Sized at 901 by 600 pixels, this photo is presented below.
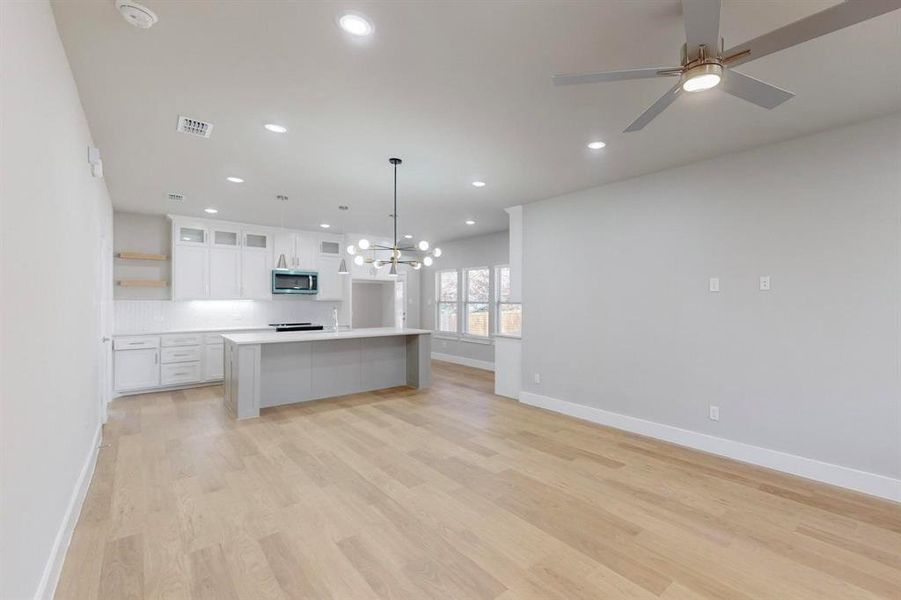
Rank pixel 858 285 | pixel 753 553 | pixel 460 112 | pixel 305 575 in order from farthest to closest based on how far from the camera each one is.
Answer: pixel 858 285 < pixel 460 112 < pixel 753 553 < pixel 305 575

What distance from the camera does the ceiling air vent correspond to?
3.05 metres

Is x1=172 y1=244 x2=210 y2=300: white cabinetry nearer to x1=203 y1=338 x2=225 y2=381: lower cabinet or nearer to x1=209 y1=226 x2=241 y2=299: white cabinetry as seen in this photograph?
x1=209 y1=226 x2=241 y2=299: white cabinetry

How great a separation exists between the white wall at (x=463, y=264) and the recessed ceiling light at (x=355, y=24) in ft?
19.7

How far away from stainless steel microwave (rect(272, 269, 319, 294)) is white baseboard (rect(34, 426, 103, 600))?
4261mm

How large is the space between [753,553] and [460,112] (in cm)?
328

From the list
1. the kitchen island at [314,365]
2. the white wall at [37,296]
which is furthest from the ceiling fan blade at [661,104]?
the kitchen island at [314,365]

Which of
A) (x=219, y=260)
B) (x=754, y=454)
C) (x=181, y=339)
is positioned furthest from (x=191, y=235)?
(x=754, y=454)

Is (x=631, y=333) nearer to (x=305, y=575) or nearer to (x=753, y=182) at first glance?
(x=753, y=182)

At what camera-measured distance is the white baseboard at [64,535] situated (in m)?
1.85

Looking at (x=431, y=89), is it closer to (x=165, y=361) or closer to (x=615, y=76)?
(x=615, y=76)

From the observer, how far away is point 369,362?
242 inches

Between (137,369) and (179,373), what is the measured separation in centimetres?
52

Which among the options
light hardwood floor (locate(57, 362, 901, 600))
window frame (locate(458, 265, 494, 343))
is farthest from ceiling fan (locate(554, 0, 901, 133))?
window frame (locate(458, 265, 494, 343))

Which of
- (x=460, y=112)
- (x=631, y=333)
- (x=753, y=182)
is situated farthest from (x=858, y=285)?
(x=460, y=112)
